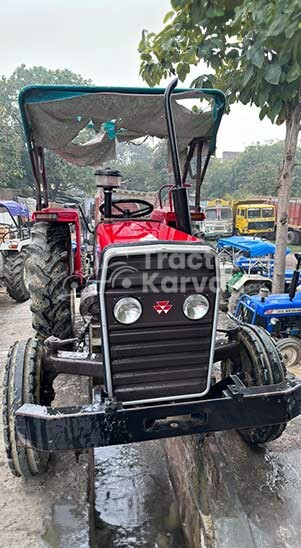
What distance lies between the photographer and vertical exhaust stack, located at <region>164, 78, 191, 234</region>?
2.19m

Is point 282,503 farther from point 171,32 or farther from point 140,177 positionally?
point 140,177

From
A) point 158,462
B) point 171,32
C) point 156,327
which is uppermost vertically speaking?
point 171,32

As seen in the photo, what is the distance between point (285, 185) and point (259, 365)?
3.08 metres

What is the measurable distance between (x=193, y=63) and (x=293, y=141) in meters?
1.45

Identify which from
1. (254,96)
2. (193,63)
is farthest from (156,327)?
(193,63)

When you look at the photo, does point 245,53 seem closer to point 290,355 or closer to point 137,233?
point 137,233

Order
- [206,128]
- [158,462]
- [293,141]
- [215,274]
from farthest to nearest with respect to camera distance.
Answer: [293,141] < [206,128] < [158,462] < [215,274]

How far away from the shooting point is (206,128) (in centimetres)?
356

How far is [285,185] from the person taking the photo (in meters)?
4.89

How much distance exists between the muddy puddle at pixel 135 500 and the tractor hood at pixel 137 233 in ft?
5.76

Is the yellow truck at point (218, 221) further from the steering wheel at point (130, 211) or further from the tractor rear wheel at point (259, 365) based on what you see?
the tractor rear wheel at point (259, 365)

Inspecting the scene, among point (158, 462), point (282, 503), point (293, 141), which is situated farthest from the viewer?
point (293, 141)

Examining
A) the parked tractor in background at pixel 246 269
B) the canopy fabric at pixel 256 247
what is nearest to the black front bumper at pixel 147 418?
the parked tractor in background at pixel 246 269

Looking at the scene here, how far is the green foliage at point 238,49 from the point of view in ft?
11.0
